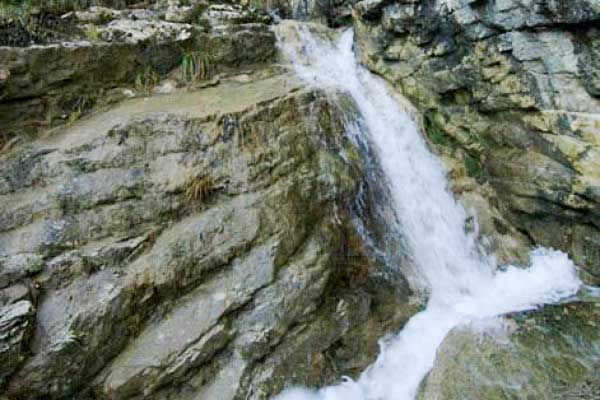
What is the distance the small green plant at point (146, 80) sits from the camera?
6.01 m

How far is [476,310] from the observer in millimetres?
5363

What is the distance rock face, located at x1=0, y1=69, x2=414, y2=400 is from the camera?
3.94m

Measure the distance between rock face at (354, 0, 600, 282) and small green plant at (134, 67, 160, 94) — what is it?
351 cm

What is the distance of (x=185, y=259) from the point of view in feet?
14.5

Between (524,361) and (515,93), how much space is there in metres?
3.37

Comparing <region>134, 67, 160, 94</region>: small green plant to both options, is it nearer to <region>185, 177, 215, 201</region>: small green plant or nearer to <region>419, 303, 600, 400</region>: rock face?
<region>185, 177, 215, 201</region>: small green plant

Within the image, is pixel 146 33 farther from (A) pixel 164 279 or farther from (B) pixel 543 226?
(B) pixel 543 226

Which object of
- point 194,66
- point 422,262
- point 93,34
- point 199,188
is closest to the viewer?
point 199,188

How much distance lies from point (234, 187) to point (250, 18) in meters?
4.41

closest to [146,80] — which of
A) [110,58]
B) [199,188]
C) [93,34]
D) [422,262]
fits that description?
Answer: [110,58]

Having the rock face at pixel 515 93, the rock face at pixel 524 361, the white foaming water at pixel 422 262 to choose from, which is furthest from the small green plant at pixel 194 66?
the rock face at pixel 524 361

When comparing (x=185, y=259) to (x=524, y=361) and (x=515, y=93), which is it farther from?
(x=515, y=93)

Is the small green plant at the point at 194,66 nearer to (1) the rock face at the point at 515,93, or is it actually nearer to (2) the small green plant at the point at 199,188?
(2) the small green plant at the point at 199,188

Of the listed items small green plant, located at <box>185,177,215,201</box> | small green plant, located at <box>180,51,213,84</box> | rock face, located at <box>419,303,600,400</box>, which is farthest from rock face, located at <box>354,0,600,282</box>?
small green plant, located at <box>185,177,215,201</box>
